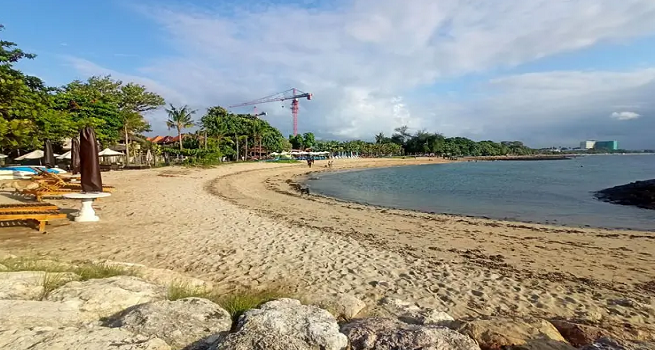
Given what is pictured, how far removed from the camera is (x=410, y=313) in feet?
12.5

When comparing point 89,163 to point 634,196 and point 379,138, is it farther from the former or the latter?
point 379,138

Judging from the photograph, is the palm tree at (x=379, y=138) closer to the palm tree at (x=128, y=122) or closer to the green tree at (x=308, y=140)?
the green tree at (x=308, y=140)

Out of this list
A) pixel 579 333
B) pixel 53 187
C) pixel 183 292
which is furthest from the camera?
pixel 53 187

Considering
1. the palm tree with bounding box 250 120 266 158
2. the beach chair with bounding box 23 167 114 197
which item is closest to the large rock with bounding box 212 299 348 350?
the beach chair with bounding box 23 167 114 197

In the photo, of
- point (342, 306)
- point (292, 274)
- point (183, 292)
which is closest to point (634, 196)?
point (292, 274)

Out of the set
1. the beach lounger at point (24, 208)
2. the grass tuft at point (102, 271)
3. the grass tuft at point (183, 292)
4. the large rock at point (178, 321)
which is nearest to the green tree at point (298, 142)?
the beach lounger at point (24, 208)

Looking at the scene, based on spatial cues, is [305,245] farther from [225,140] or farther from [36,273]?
[225,140]

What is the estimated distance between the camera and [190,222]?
991 centimetres

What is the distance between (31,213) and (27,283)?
214 inches

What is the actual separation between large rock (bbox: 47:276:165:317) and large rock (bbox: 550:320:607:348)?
11.7 ft

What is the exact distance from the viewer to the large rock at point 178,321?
8.46 feet

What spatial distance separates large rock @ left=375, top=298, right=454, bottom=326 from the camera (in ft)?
10.9

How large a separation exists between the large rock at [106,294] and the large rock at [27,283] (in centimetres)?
19

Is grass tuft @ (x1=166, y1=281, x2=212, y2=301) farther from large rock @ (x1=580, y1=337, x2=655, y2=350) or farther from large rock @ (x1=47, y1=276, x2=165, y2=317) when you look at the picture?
large rock @ (x1=580, y1=337, x2=655, y2=350)
